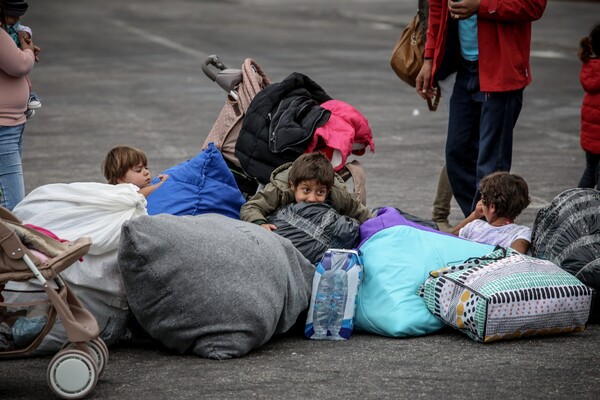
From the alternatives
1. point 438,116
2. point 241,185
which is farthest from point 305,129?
point 438,116

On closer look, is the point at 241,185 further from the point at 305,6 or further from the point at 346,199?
→ the point at 305,6

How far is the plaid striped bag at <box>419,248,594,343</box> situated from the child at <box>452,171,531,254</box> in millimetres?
532

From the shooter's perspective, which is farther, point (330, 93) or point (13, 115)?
point (330, 93)

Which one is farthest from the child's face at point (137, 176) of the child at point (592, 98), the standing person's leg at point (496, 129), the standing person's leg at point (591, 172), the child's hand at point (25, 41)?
the standing person's leg at point (591, 172)

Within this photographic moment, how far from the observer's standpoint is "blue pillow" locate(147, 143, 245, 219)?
5.94 meters

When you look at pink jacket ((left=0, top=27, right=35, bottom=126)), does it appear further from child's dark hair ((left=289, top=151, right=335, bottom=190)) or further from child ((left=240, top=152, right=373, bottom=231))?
child's dark hair ((left=289, top=151, right=335, bottom=190))

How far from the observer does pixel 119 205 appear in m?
5.16

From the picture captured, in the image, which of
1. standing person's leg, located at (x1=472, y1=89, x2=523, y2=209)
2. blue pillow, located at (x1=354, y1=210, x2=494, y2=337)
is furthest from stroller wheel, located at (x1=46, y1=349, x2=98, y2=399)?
standing person's leg, located at (x1=472, y1=89, x2=523, y2=209)

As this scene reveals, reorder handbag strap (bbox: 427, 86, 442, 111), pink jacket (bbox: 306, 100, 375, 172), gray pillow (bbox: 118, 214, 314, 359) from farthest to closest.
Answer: handbag strap (bbox: 427, 86, 442, 111), pink jacket (bbox: 306, 100, 375, 172), gray pillow (bbox: 118, 214, 314, 359)

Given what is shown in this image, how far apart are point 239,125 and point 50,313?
7.85 feet

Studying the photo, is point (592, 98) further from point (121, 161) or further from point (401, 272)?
point (121, 161)

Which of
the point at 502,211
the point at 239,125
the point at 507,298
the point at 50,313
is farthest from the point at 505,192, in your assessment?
the point at 50,313

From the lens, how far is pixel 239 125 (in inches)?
264

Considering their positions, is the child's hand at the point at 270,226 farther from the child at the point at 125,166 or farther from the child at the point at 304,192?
the child at the point at 125,166
